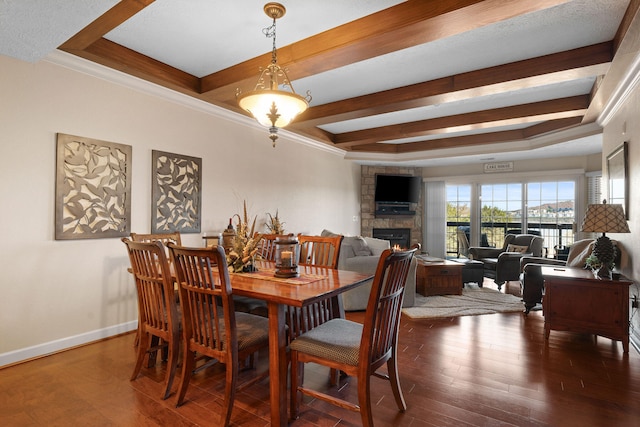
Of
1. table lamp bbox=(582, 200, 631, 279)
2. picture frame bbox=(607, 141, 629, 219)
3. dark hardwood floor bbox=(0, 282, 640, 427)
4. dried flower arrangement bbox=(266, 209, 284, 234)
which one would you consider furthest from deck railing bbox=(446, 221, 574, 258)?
dried flower arrangement bbox=(266, 209, 284, 234)

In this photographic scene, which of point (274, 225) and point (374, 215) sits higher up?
point (374, 215)

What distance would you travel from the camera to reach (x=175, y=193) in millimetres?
3920

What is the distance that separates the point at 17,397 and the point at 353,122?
5.10 meters

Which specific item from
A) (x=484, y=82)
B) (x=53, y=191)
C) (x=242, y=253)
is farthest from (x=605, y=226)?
(x=53, y=191)

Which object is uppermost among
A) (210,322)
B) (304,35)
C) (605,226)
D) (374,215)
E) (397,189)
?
(304,35)

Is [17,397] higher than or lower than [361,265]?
lower

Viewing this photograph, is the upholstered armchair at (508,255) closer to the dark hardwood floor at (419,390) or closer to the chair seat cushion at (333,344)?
the dark hardwood floor at (419,390)

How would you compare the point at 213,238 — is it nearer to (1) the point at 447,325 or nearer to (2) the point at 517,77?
(1) the point at 447,325

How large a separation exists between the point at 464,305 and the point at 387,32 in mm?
3490

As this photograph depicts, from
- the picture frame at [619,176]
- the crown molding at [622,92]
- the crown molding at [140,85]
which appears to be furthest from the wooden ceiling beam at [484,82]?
the crown molding at [140,85]

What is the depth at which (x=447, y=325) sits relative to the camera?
3754mm

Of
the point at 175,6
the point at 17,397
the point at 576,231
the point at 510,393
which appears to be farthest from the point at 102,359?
the point at 576,231

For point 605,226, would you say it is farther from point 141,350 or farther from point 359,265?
point 141,350

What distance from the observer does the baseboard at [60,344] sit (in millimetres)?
2742
